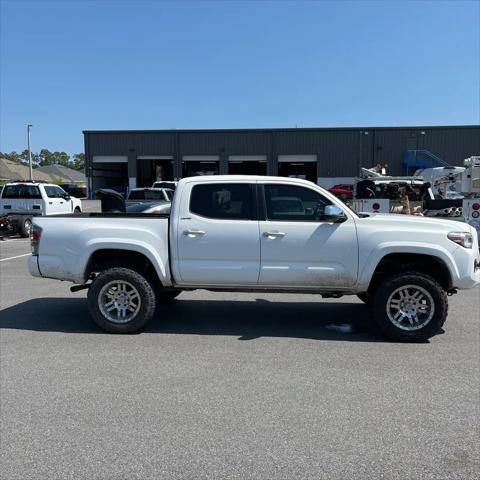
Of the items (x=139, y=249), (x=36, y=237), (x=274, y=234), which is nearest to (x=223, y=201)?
(x=274, y=234)

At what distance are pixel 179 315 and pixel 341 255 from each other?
2538mm

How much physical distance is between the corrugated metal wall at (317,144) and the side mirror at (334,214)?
1800 inches

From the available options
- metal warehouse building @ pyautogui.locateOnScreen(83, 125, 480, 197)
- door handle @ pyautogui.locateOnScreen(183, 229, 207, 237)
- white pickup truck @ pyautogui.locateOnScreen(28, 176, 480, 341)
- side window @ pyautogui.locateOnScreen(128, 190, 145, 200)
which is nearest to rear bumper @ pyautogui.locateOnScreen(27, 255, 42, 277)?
white pickup truck @ pyautogui.locateOnScreen(28, 176, 480, 341)

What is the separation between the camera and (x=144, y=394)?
4438 mm

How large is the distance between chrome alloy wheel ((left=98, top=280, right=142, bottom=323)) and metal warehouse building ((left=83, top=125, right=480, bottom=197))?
4564 cm

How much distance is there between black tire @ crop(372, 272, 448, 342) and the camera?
594 cm

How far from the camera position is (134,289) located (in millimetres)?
6277

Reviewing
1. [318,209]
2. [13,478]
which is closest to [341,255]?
[318,209]

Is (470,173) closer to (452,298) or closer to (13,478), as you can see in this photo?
(452,298)

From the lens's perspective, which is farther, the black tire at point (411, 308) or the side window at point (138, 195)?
the side window at point (138, 195)

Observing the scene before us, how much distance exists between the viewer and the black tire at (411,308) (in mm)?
5941

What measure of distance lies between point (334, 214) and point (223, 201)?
53.6 inches

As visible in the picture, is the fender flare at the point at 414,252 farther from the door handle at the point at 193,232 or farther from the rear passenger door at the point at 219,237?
the door handle at the point at 193,232

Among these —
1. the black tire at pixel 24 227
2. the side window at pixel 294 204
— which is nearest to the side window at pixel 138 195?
the black tire at pixel 24 227
